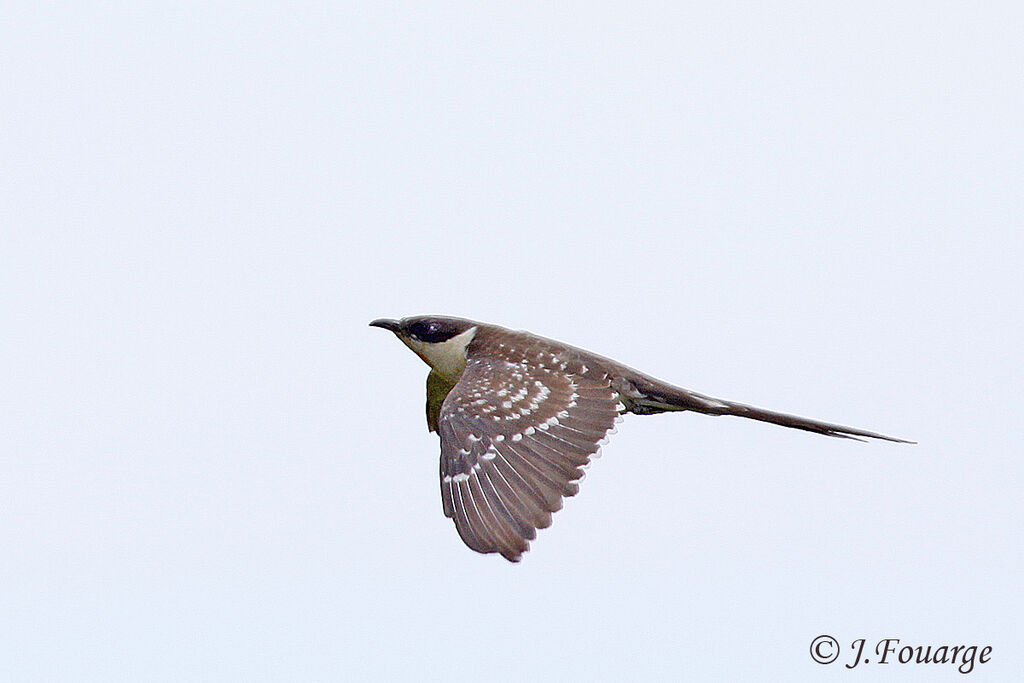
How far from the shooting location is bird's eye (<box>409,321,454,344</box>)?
8430mm

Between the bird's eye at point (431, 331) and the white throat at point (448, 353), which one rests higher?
the bird's eye at point (431, 331)

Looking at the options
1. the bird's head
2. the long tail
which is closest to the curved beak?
the bird's head

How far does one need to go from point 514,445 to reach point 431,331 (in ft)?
5.40

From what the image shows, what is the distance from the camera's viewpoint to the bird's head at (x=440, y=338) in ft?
27.5

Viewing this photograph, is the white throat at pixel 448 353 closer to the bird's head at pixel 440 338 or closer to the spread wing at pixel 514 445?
the bird's head at pixel 440 338

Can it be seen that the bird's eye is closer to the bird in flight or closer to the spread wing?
the bird in flight

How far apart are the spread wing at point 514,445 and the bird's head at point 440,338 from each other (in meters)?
0.54

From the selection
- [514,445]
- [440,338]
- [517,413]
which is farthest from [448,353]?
[514,445]

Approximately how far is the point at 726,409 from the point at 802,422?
432 millimetres

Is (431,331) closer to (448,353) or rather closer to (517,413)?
(448,353)

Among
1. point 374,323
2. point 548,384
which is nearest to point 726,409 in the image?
point 548,384

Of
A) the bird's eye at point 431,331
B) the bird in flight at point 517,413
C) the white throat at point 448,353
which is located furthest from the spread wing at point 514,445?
the bird's eye at point 431,331

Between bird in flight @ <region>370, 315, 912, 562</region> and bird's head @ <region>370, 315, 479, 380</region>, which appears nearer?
bird in flight @ <region>370, 315, 912, 562</region>

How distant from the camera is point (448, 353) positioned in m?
8.41
